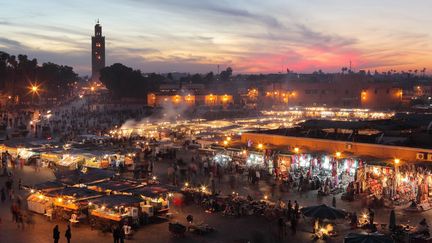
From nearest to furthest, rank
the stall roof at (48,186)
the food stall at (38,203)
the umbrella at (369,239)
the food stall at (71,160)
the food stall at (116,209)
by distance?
the umbrella at (369,239) → the food stall at (116,209) → the food stall at (38,203) → the stall roof at (48,186) → the food stall at (71,160)

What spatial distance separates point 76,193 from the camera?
16.0m

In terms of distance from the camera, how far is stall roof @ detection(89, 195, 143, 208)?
48.9 feet

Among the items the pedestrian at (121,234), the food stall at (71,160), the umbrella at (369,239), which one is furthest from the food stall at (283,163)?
the umbrella at (369,239)

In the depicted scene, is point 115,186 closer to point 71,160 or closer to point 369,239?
point 71,160

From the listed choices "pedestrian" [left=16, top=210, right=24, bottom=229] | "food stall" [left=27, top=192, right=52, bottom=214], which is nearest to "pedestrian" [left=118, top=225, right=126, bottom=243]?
"pedestrian" [left=16, top=210, right=24, bottom=229]

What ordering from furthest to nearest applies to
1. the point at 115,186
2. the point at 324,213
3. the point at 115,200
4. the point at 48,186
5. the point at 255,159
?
the point at 255,159 < the point at 115,186 < the point at 48,186 < the point at 115,200 < the point at 324,213

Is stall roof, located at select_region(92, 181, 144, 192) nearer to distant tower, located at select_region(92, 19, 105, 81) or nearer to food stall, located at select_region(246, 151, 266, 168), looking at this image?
food stall, located at select_region(246, 151, 266, 168)

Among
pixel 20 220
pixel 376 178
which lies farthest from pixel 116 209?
pixel 376 178

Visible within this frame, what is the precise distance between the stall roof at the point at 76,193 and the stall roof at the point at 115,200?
0.53 metres

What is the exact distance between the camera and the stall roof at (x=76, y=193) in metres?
15.9

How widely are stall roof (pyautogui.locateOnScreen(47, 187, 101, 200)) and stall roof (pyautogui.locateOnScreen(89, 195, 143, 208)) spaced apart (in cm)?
53

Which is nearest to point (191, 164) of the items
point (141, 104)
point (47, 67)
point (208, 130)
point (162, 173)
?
point (162, 173)

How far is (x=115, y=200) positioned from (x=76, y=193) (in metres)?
1.73

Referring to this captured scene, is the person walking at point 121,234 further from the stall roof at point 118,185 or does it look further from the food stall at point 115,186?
the stall roof at point 118,185
